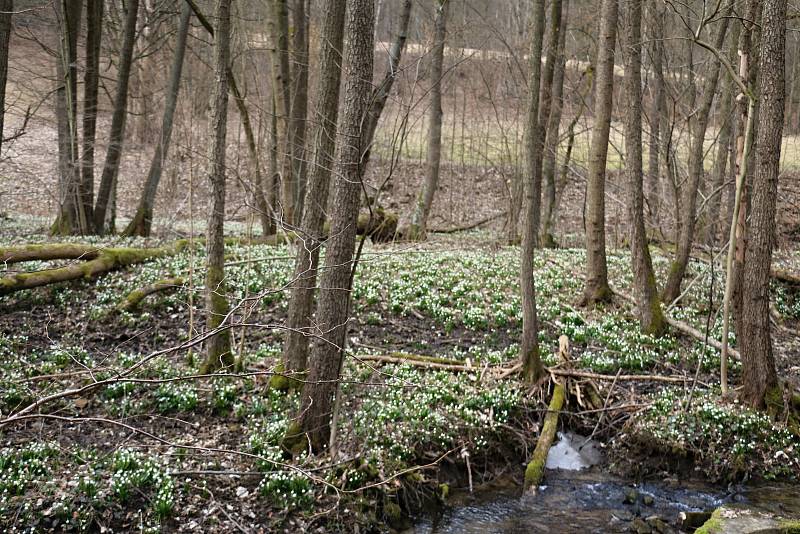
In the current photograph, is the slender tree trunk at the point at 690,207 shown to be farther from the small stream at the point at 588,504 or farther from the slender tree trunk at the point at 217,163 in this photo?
the slender tree trunk at the point at 217,163

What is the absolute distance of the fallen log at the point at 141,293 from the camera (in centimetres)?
1148

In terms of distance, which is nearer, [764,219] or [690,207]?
[764,219]

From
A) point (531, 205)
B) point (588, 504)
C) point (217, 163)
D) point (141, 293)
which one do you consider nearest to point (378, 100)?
point (217, 163)

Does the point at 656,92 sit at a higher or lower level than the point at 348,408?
higher

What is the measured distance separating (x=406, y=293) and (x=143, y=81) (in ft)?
54.6

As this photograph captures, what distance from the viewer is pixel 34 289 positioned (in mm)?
11859

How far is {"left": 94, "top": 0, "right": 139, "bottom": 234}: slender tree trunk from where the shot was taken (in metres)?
17.7

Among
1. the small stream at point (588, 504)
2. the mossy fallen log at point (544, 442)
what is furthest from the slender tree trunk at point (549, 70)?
the small stream at point (588, 504)

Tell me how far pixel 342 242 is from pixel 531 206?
11.9 ft

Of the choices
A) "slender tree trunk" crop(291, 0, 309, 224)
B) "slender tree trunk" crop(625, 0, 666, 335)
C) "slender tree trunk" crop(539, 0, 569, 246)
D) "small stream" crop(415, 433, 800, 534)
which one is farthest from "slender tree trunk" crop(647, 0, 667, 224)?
"small stream" crop(415, 433, 800, 534)

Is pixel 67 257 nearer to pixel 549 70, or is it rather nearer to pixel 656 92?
pixel 549 70

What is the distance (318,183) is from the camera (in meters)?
8.22

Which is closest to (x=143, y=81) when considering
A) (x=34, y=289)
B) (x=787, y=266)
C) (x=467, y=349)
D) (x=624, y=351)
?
(x=34, y=289)

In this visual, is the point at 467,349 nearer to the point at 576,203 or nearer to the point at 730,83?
the point at 730,83
